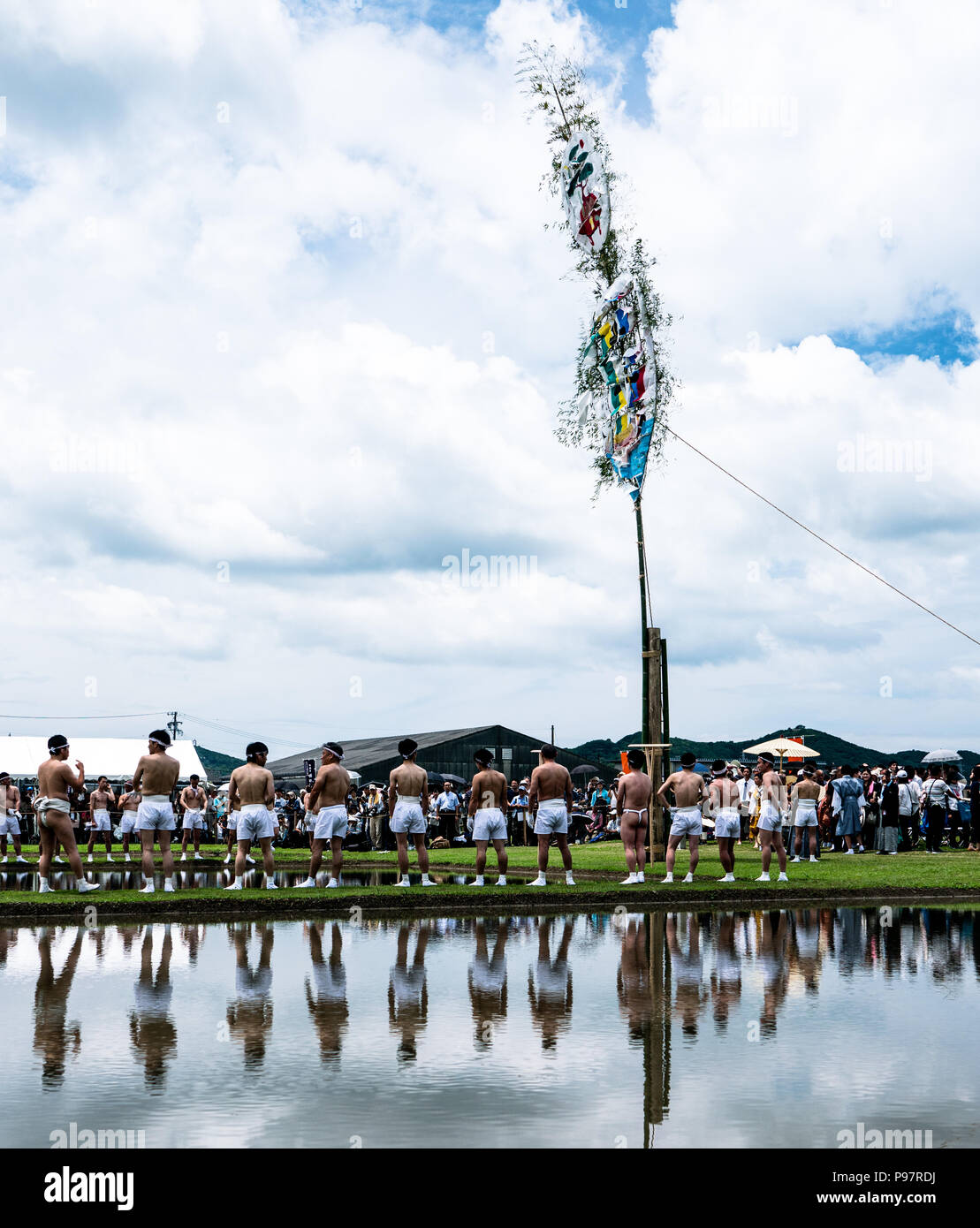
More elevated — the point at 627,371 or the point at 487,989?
the point at 627,371

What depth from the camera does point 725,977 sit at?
28.8 feet

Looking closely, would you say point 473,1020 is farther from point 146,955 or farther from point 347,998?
point 146,955

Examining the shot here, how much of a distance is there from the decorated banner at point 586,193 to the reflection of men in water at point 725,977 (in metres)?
13.9

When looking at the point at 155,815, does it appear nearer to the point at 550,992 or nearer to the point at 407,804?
the point at 407,804

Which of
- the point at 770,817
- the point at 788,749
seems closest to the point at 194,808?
the point at 770,817

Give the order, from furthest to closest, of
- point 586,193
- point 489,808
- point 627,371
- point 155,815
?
1. point 586,193
2. point 627,371
3. point 489,808
4. point 155,815

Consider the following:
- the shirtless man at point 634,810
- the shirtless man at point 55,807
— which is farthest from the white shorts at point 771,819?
the shirtless man at point 55,807

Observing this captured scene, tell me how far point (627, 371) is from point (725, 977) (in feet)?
43.2

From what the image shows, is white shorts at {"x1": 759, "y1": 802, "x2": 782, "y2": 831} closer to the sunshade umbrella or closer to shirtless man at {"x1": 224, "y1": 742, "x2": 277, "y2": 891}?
shirtless man at {"x1": 224, "y1": 742, "x2": 277, "y2": 891}

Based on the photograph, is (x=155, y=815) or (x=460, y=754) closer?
(x=155, y=815)

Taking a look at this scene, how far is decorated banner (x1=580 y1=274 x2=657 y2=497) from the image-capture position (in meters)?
20.1
